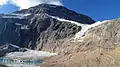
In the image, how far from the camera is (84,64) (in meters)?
122

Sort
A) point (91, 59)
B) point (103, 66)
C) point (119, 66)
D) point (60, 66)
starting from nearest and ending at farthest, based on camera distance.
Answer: point (119, 66) < point (103, 66) < point (91, 59) < point (60, 66)

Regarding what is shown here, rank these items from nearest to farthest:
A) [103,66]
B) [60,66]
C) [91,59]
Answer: [103,66] < [91,59] < [60,66]

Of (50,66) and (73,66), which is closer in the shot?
(73,66)

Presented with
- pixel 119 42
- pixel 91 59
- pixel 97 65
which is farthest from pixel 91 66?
pixel 119 42

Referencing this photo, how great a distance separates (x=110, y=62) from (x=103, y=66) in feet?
10.5

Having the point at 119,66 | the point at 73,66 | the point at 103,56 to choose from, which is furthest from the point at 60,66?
the point at 119,66

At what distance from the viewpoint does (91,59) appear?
118688 millimetres

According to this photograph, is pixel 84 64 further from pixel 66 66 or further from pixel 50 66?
pixel 50 66

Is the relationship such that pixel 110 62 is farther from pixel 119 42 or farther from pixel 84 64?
pixel 119 42

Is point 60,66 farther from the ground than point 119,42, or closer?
closer

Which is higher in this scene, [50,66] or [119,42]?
[119,42]

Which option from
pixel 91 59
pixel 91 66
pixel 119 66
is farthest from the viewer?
pixel 91 59

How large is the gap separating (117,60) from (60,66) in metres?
54.5

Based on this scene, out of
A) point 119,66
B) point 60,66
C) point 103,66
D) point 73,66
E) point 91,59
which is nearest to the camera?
point 119,66
